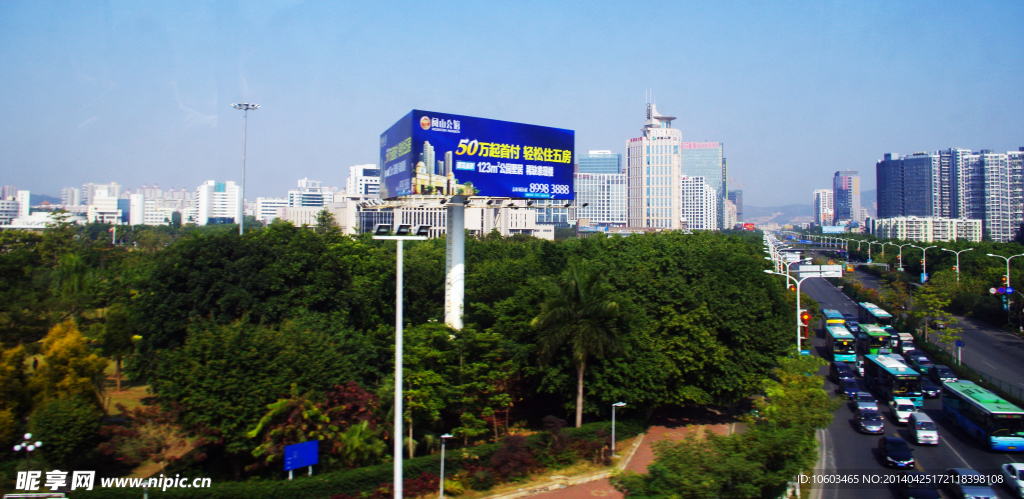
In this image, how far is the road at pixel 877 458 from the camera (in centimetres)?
1625

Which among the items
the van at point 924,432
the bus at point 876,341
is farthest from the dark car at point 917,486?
the bus at point 876,341

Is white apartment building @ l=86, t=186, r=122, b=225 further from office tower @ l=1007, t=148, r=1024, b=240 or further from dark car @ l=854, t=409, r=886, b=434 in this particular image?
office tower @ l=1007, t=148, r=1024, b=240

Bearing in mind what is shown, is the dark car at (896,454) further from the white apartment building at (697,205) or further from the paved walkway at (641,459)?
the white apartment building at (697,205)

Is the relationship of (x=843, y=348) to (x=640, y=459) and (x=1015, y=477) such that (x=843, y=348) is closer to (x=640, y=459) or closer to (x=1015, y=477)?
(x=1015, y=477)

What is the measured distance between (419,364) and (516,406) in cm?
709

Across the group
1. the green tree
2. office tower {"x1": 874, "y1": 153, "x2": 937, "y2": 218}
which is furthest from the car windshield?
office tower {"x1": 874, "y1": 153, "x2": 937, "y2": 218}

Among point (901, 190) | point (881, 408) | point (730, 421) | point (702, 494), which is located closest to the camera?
point (702, 494)

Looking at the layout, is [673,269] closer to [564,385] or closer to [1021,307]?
[564,385]

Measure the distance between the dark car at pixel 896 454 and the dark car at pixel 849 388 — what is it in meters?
8.22

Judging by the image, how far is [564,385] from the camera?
20828 millimetres

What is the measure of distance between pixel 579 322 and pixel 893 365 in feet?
50.6

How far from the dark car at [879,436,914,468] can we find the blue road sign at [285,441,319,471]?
16.3 metres

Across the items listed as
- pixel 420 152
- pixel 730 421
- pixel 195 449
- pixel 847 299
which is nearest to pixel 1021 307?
pixel 847 299

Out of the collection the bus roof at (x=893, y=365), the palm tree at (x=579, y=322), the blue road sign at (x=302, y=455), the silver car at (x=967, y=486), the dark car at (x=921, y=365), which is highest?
the palm tree at (x=579, y=322)
